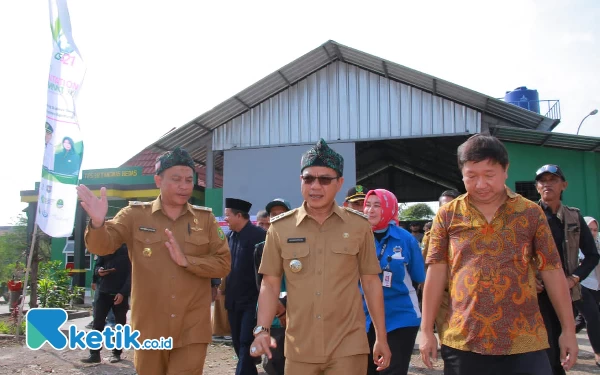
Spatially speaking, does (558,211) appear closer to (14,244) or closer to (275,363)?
(275,363)

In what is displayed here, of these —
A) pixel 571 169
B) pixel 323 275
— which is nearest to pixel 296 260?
pixel 323 275

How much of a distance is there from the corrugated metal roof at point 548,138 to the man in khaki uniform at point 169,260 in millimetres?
11795

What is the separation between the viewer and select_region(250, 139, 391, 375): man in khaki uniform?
2.95 meters

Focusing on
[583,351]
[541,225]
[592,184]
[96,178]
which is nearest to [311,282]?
[541,225]

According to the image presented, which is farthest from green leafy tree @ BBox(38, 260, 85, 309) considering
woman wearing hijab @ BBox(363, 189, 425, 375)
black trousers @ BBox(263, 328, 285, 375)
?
woman wearing hijab @ BBox(363, 189, 425, 375)

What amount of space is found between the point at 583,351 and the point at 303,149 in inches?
408

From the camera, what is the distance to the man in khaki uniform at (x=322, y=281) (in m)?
2.95

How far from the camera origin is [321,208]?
3.23 metres

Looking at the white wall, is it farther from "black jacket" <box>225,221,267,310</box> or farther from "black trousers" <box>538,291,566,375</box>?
"black trousers" <box>538,291,566,375</box>

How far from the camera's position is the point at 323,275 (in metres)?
3.05

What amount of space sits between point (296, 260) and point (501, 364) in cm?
126

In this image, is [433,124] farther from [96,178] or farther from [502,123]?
[96,178]

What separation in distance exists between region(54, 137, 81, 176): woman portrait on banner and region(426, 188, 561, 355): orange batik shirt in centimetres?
739

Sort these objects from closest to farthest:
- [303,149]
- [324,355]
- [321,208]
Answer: [324,355], [321,208], [303,149]
